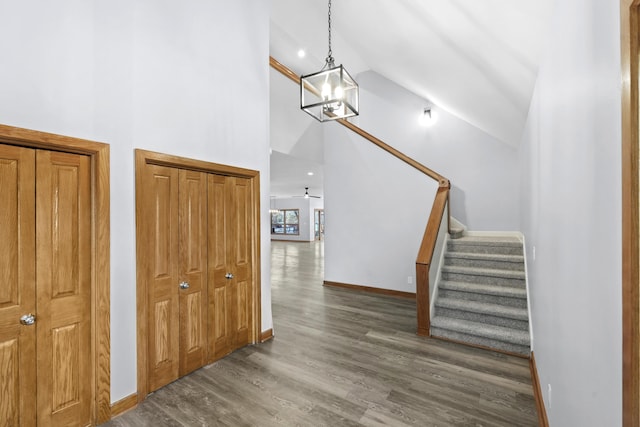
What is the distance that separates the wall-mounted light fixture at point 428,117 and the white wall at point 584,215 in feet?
12.1

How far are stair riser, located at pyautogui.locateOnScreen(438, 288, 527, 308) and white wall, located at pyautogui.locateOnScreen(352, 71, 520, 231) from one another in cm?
194

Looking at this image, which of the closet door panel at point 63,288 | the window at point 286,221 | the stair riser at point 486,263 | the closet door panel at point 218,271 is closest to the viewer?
the closet door panel at point 63,288

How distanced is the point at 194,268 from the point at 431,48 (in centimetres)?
330

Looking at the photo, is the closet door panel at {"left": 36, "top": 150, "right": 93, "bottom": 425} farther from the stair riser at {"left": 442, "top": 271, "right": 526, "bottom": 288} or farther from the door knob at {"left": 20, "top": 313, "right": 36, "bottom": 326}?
the stair riser at {"left": 442, "top": 271, "right": 526, "bottom": 288}

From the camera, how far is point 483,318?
11.1ft

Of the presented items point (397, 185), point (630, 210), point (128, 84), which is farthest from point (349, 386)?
point (397, 185)

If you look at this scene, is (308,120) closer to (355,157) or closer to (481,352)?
(355,157)

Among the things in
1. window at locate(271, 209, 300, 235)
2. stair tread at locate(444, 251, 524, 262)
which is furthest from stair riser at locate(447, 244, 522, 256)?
window at locate(271, 209, 300, 235)

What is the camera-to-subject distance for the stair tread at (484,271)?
11.8 ft

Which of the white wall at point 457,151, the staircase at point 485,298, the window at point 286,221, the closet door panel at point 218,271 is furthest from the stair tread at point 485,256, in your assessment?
the window at point 286,221

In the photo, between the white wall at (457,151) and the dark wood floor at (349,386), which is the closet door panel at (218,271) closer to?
the dark wood floor at (349,386)

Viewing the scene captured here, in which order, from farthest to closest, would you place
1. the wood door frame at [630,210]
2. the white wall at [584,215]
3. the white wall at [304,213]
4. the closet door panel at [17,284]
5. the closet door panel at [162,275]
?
1. the white wall at [304,213]
2. the closet door panel at [162,275]
3. the closet door panel at [17,284]
4. the white wall at [584,215]
5. the wood door frame at [630,210]

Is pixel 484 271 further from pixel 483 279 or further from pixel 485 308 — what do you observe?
pixel 485 308

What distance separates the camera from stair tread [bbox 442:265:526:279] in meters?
3.60
